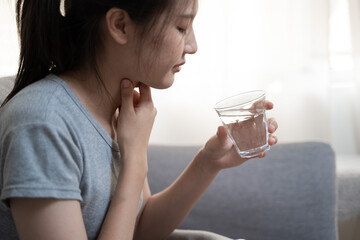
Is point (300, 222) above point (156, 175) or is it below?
below

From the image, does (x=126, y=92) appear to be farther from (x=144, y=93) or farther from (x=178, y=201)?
(x=178, y=201)

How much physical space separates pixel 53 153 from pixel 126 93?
0.91ft

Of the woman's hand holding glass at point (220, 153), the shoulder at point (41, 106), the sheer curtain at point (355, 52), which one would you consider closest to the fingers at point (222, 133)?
the woman's hand holding glass at point (220, 153)

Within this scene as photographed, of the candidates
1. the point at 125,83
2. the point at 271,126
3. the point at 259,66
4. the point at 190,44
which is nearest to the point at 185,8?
the point at 190,44

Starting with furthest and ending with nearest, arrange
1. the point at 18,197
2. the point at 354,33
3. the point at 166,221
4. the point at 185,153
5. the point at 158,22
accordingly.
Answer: the point at 354,33, the point at 185,153, the point at 166,221, the point at 158,22, the point at 18,197

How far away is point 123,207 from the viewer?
3.29ft

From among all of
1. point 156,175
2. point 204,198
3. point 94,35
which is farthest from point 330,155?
point 94,35

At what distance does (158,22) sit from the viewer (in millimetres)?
994

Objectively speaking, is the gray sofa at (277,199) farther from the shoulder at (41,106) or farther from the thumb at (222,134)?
the shoulder at (41,106)

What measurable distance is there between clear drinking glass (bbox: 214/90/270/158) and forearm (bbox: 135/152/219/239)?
165 mm

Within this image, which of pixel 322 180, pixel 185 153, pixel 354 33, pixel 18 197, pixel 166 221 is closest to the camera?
pixel 18 197

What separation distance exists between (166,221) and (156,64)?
0.42 meters

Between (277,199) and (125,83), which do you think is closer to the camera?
(125,83)

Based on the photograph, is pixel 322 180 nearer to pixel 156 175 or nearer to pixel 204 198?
pixel 204 198
